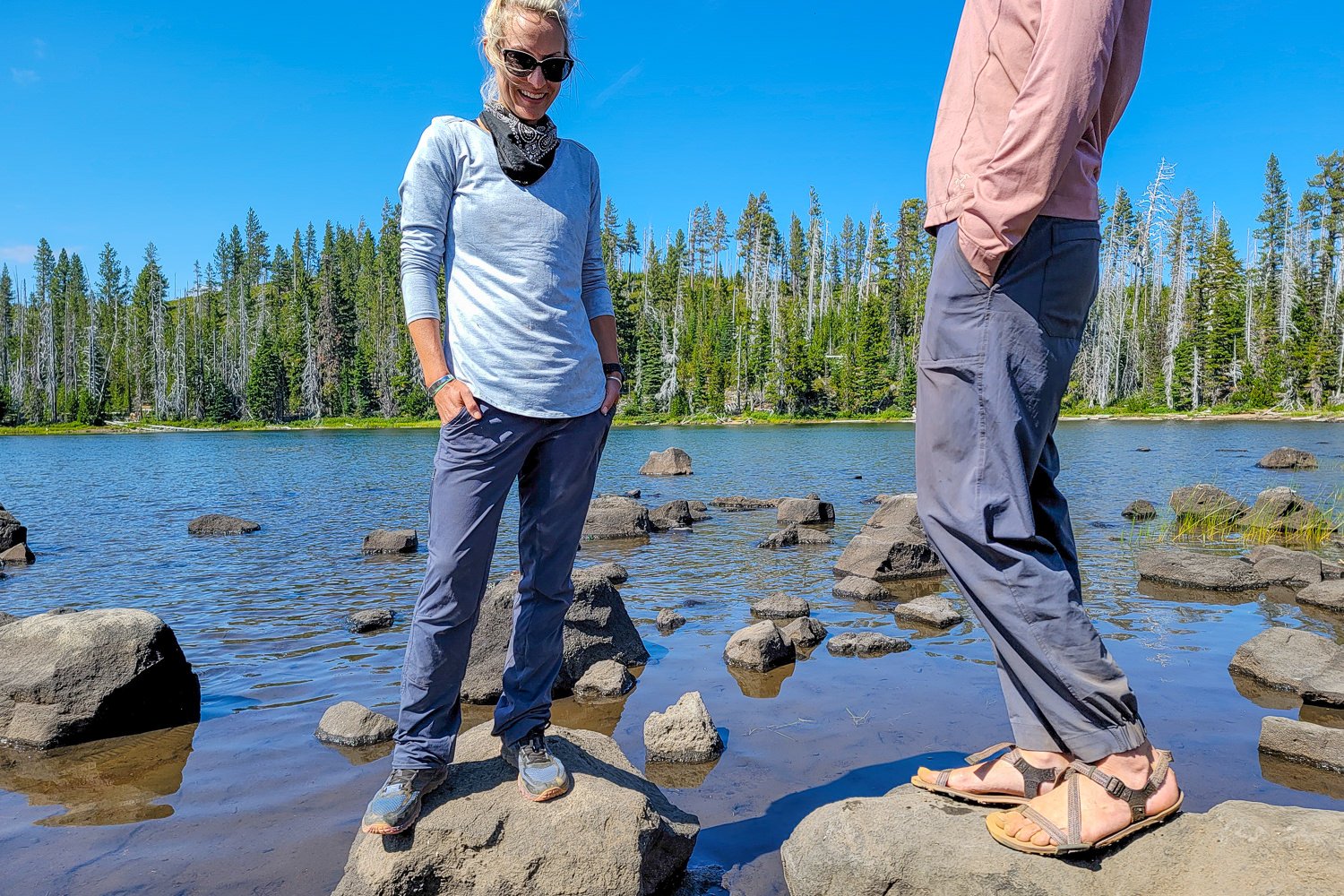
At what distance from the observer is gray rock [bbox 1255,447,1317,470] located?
23281mm

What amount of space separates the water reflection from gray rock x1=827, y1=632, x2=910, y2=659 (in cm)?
445

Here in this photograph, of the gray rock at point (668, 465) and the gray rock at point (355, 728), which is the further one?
the gray rock at point (668, 465)

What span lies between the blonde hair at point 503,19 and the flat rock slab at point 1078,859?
292 cm

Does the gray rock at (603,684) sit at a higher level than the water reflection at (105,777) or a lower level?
higher

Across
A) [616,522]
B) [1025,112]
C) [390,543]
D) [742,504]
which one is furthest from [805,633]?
[742,504]

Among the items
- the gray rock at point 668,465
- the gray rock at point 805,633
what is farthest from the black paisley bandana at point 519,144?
the gray rock at point 668,465

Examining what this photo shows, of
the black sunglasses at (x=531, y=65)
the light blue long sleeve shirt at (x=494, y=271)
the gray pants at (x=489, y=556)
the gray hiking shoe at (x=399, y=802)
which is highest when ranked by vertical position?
the black sunglasses at (x=531, y=65)

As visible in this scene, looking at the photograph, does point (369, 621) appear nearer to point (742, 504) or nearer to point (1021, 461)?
point (1021, 461)

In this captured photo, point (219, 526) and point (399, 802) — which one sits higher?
point (399, 802)

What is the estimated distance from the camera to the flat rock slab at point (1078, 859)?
2.39m

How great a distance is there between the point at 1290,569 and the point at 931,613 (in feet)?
15.1

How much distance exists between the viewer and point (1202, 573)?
909cm

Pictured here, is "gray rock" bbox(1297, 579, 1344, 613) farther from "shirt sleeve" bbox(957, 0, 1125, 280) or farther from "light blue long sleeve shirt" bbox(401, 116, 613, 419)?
"light blue long sleeve shirt" bbox(401, 116, 613, 419)

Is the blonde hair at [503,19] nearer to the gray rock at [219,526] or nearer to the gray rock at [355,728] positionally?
the gray rock at [355,728]
